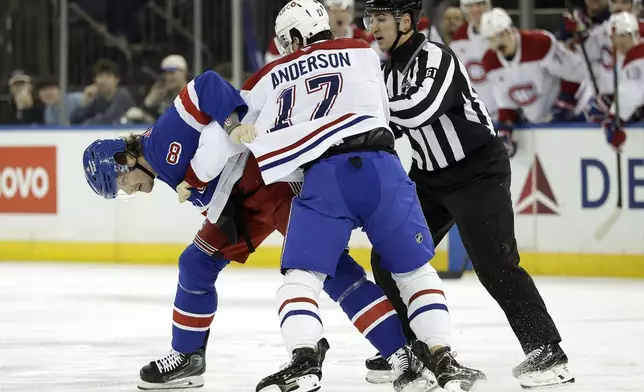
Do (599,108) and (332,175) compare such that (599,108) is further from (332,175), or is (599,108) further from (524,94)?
(332,175)

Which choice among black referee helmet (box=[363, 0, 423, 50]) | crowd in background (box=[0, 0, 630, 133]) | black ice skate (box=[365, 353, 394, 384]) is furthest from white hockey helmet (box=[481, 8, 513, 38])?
black ice skate (box=[365, 353, 394, 384])

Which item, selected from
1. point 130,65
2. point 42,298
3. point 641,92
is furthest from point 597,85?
point 130,65

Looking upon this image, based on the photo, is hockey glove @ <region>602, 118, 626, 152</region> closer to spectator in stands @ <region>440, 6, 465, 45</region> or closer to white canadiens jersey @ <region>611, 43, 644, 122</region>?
white canadiens jersey @ <region>611, 43, 644, 122</region>

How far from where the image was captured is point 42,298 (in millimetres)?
7430

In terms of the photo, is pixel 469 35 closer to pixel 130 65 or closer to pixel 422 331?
pixel 130 65

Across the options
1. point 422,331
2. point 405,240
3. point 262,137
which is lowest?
point 422,331

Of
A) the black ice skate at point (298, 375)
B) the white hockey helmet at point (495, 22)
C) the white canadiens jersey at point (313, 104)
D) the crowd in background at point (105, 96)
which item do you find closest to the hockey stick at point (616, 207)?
the white hockey helmet at point (495, 22)

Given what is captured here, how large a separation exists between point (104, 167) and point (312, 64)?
770 millimetres

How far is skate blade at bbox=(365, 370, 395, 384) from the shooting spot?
472 cm

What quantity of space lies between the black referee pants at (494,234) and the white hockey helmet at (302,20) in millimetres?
817

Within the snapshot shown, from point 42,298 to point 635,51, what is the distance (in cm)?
390

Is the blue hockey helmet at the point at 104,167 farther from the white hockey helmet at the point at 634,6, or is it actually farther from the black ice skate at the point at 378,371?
the white hockey helmet at the point at 634,6

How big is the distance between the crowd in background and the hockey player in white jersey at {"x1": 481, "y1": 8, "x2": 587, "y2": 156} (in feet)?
1.55

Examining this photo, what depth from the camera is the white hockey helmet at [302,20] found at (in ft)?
13.8
